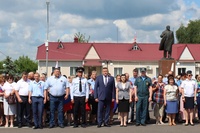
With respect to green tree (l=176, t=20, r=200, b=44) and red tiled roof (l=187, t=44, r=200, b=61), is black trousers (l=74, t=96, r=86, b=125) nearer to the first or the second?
red tiled roof (l=187, t=44, r=200, b=61)

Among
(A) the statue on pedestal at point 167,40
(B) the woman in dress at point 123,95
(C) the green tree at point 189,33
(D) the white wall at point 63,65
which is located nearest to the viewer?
(B) the woman in dress at point 123,95

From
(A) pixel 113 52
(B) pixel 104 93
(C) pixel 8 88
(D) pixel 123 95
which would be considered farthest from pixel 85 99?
(A) pixel 113 52

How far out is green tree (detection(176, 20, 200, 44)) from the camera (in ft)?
257

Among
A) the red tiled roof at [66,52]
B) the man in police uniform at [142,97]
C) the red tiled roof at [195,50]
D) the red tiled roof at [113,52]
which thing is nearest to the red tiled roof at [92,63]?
the red tiled roof at [113,52]

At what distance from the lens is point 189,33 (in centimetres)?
7881

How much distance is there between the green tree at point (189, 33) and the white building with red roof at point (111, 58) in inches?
934

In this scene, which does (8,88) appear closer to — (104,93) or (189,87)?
(104,93)

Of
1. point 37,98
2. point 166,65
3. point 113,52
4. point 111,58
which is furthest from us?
point 113,52

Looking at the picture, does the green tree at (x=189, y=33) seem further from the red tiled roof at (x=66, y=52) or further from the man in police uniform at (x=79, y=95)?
the man in police uniform at (x=79, y=95)

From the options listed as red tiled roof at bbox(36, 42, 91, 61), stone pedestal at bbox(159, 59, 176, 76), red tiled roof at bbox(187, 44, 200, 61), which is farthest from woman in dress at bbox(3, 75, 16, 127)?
red tiled roof at bbox(187, 44, 200, 61)

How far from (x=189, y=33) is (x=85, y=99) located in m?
67.9

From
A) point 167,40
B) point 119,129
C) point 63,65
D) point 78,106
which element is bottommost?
point 119,129

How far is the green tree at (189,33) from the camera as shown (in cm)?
7831

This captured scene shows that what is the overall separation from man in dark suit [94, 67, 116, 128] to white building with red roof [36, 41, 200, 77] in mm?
37867
